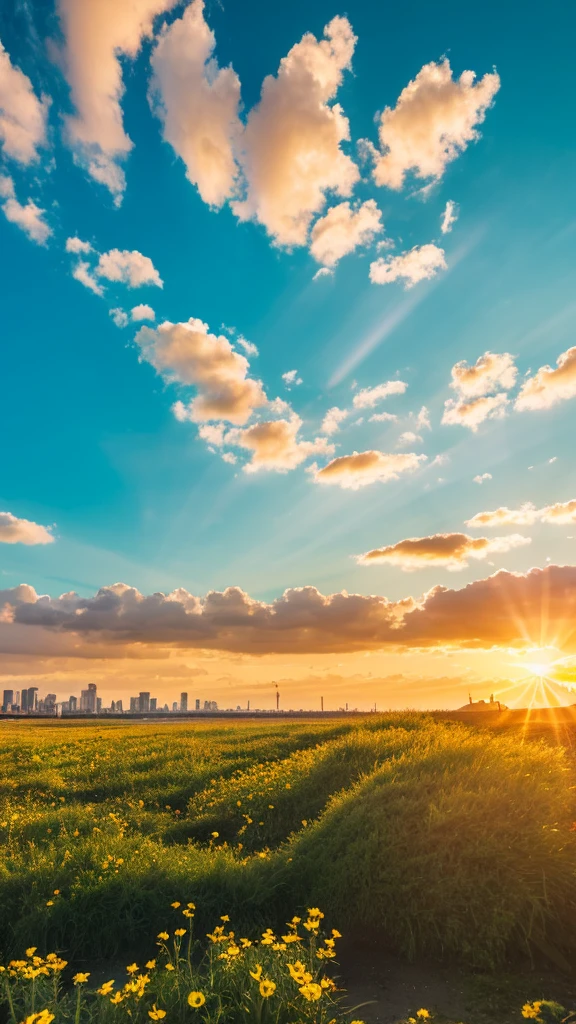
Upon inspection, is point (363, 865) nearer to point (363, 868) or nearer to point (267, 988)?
point (363, 868)

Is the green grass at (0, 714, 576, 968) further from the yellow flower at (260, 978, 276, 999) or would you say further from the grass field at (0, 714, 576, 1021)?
the yellow flower at (260, 978, 276, 999)

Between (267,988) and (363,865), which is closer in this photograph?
(267,988)

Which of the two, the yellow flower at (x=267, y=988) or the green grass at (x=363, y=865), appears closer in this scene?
the yellow flower at (x=267, y=988)

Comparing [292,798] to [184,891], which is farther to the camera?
[292,798]

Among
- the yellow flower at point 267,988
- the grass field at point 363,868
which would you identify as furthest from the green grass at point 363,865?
the yellow flower at point 267,988

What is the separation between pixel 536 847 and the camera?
307 inches

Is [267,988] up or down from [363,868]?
up

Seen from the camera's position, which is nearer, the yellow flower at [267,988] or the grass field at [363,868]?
the yellow flower at [267,988]

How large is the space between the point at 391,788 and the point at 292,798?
3.69 metres

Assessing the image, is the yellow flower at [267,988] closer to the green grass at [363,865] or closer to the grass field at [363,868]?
the grass field at [363,868]

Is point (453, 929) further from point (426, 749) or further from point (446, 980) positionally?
point (426, 749)

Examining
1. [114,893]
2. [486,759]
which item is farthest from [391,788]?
[114,893]

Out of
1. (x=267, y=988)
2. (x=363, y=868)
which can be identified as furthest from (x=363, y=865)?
(x=267, y=988)

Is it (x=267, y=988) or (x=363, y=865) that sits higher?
(x=267, y=988)
